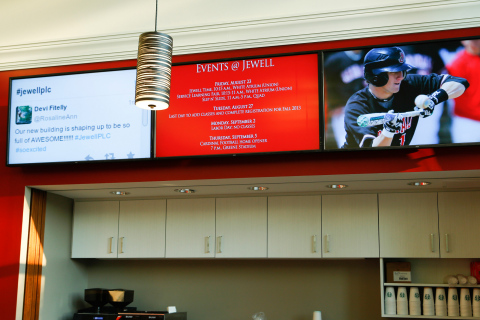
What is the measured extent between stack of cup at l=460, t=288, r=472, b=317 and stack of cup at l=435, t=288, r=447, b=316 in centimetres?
13

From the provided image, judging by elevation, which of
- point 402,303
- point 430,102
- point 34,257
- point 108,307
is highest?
point 430,102

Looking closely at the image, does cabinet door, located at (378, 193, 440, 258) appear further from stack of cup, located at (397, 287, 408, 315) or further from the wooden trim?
the wooden trim

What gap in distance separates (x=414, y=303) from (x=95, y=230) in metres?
3.00

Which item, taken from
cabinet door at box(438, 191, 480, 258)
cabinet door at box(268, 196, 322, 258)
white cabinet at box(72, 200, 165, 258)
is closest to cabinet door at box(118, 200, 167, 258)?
white cabinet at box(72, 200, 165, 258)

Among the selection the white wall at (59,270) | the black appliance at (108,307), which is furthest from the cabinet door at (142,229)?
the white wall at (59,270)

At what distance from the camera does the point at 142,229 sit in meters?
5.50

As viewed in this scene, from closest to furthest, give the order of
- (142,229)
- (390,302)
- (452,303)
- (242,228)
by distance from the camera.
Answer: (452,303) < (390,302) < (242,228) < (142,229)

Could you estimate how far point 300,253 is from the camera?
201 inches

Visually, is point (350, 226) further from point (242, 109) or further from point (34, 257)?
point (34, 257)

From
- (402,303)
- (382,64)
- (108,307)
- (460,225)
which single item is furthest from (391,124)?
(108,307)

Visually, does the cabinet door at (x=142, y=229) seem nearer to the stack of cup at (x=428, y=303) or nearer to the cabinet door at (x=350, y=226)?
the cabinet door at (x=350, y=226)

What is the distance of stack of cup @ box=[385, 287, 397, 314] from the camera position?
191 inches

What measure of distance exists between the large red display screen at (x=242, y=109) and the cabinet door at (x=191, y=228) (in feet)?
3.14

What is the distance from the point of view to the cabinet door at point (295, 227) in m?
5.09
